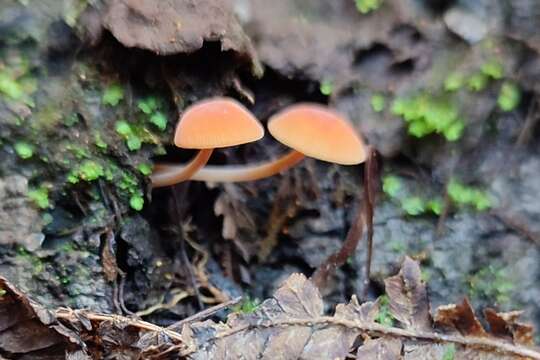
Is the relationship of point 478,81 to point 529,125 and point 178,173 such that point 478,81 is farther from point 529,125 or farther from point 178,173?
point 178,173

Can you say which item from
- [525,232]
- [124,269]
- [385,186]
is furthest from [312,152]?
[525,232]

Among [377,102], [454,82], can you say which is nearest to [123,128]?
[377,102]

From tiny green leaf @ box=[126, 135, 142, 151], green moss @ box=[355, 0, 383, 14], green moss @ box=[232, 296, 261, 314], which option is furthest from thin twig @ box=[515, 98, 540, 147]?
tiny green leaf @ box=[126, 135, 142, 151]

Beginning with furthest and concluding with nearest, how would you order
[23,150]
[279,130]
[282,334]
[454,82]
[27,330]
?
1. [454,82]
2. [279,130]
3. [23,150]
4. [282,334]
5. [27,330]

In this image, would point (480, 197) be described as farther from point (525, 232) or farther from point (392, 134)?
point (392, 134)

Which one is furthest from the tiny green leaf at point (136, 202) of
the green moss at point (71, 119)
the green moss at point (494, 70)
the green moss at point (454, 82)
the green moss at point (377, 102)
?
the green moss at point (494, 70)

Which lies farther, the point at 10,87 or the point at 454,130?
the point at 454,130
